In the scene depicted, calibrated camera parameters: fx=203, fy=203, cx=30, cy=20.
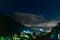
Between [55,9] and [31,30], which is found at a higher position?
[55,9]

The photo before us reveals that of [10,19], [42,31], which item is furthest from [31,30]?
[10,19]

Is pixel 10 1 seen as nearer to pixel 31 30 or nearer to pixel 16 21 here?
pixel 16 21

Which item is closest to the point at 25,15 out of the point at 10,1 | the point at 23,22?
the point at 23,22

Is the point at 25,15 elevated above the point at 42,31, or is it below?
above

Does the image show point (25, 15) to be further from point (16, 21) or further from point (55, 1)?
point (55, 1)

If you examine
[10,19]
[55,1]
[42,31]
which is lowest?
[42,31]
